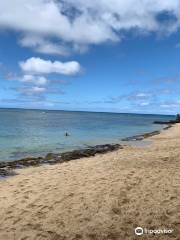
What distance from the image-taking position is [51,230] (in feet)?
28.7

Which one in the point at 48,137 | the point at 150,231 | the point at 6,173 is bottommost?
the point at 48,137

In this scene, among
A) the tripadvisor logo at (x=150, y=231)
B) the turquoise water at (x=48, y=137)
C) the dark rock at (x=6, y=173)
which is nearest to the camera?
the tripadvisor logo at (x=150, y=231)

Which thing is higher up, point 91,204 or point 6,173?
point 91,204

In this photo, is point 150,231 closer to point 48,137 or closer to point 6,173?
point 6,173

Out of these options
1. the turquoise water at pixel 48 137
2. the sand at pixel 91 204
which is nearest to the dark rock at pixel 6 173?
the sand at pixel 91 204

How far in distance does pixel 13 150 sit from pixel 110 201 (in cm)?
2080

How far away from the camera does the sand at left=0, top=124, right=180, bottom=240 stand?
28.3 ft

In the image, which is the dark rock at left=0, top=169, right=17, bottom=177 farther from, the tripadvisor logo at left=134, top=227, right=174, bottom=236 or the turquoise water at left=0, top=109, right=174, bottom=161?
the tripadvisor logo at left=134, top=227, right=174, bottom=236

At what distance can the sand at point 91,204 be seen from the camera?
863cm

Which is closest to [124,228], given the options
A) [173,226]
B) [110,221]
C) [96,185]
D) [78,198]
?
[110,221]

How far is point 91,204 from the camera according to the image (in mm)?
10703

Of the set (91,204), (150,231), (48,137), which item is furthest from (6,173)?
(48,137)

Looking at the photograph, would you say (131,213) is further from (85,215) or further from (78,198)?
(78,198)

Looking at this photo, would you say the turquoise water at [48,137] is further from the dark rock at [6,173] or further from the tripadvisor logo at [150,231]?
the tripadvisor logo at [150,231]
